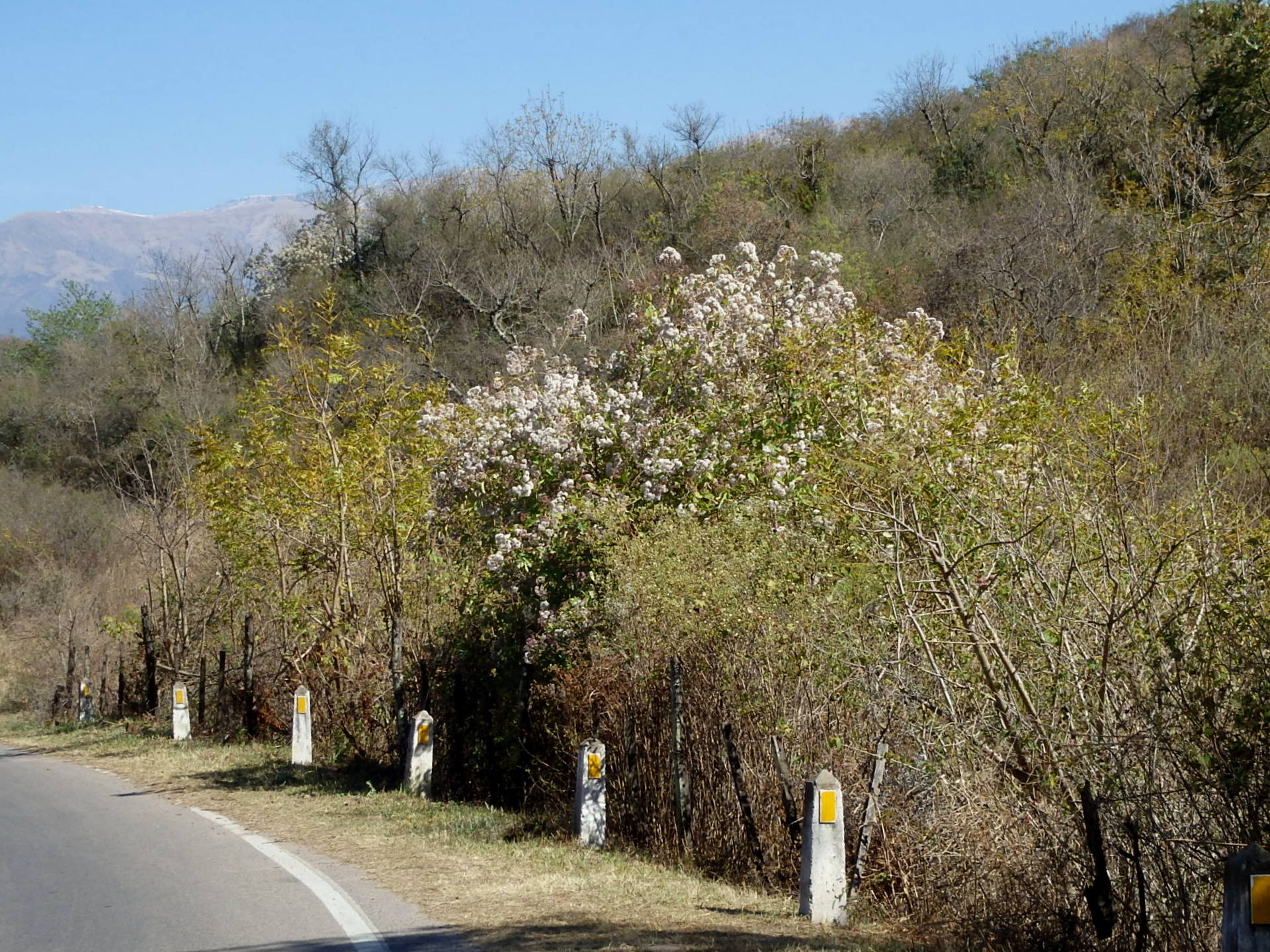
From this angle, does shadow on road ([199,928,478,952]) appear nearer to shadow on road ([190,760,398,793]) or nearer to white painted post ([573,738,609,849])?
white painted post ([573,738,609,849])

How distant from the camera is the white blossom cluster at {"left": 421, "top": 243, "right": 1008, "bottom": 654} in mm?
13125

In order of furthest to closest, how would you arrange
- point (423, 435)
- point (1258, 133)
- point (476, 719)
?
point (1258, 133) < point (423, 435) < point (476, 719)

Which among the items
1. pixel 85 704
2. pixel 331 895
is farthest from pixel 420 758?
pixel 85 704

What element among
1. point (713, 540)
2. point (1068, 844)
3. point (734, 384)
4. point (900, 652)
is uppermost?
point (734, 384)

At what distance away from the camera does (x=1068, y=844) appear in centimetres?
706

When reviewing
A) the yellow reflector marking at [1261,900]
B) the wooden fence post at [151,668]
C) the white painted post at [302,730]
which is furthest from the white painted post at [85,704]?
the yellow reflector marking at [1261,900]

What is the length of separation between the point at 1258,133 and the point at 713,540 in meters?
24.9

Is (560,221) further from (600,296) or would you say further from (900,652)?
(900,652)

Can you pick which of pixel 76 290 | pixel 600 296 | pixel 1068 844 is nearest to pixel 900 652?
pixel 1068 844

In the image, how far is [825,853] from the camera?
24.9 ft

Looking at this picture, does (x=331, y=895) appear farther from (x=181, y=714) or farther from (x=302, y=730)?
(x=181, y=714)

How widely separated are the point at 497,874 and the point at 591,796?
1.39 metres

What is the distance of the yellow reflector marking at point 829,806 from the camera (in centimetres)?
757

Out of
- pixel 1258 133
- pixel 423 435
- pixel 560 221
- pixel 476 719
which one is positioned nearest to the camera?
pixel 476 719
